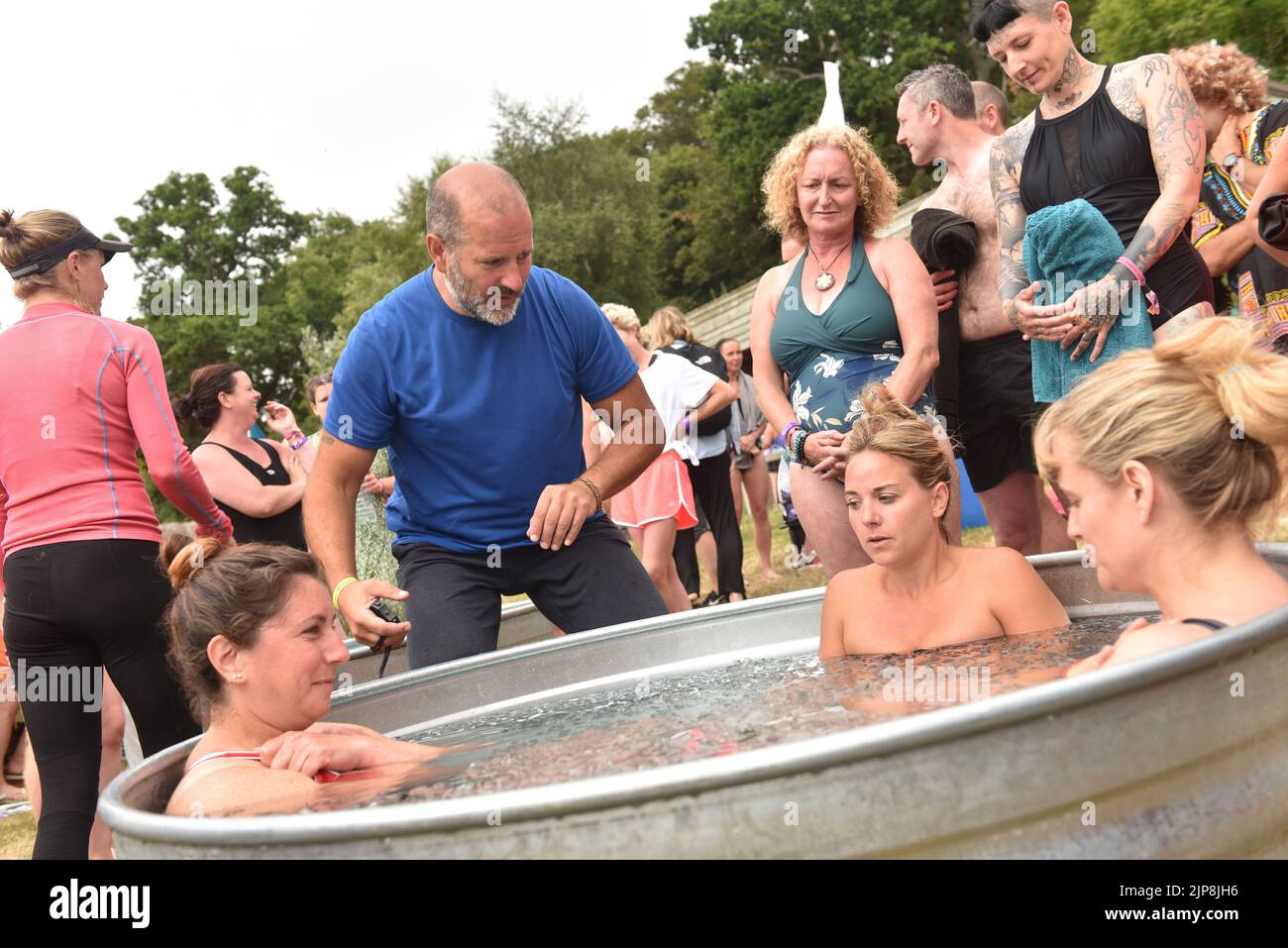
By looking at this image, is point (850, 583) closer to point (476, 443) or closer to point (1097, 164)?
point (476, 443)

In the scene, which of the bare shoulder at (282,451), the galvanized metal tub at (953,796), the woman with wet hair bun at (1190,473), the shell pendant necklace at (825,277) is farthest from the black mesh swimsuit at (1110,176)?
the bare shoulder at (282,451)

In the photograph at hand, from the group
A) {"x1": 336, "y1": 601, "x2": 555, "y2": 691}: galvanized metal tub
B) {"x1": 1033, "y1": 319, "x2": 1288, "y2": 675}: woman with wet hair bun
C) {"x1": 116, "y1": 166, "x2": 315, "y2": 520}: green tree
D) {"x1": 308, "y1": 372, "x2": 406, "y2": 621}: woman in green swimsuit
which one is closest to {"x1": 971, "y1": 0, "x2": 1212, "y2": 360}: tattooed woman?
{"x1": 1033, "y1": 319, "x2": 1288, "y2": 675}: woman with wet hair bun

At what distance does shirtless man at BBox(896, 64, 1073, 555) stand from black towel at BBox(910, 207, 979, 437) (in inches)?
1.3

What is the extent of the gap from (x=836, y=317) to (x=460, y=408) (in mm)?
1336

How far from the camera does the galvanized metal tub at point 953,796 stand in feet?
5.05

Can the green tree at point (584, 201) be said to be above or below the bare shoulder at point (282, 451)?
above

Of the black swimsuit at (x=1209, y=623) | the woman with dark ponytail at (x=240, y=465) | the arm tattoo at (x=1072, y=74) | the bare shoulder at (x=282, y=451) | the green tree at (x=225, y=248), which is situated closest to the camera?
Answer: the black swimsuit at (x=1209, y=623)

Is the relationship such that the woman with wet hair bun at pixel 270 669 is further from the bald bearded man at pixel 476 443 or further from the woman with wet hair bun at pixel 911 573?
the woman with wet hair bun at pixel 911 573

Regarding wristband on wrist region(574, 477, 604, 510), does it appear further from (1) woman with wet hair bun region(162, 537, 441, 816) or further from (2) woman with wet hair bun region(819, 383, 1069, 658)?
(1) woman with wet hair bun region(162, 537, 441, 816)

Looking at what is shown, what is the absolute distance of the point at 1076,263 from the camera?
3.66 meters

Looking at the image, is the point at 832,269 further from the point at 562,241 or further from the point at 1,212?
the point at 562,241

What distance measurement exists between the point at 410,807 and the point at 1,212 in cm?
288

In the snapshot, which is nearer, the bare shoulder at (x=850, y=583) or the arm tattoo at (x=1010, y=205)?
the bare shoulder at (x=850, y=583)

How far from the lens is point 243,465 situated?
6.17 metres
